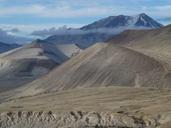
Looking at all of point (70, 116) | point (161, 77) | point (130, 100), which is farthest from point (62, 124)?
point (161, 77)

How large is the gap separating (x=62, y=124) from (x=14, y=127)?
29.6 ft

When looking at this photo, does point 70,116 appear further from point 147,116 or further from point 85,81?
point 85,81

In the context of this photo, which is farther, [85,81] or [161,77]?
[85,81]

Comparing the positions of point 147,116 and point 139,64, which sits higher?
point 139,64

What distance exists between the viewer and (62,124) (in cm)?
11056

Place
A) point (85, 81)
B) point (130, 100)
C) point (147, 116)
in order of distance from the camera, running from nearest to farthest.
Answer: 1. point (147, 116)
2. point (130, 100)
3. point (85, 81)

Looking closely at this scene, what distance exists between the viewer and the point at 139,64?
194125 mm

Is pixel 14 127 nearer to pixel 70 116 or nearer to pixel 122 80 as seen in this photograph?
pixel 70 116

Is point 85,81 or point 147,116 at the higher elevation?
point 85,81

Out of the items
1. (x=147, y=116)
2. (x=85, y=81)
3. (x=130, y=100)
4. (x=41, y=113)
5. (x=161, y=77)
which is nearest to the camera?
(x=147, y=116)

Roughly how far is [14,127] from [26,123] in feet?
7.63

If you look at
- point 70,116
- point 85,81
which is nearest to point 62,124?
point 70,116

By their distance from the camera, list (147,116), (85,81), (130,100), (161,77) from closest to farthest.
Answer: (147,116)
(130,100)
(161,77)
(85,81)

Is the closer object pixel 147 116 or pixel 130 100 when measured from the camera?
pixel 147 116
